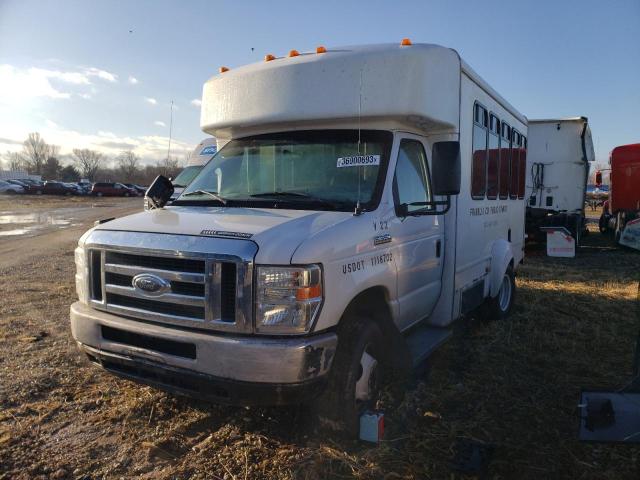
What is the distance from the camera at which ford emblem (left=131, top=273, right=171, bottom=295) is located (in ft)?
10.9

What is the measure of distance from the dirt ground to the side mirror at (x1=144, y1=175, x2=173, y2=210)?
5.34 feet

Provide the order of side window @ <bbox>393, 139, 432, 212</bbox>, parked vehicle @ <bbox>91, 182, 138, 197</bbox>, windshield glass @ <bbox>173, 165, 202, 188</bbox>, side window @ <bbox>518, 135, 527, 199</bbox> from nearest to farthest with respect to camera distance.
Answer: side window @ <bbox>393, 139, 432, 212</bbox> → side window @ <bbox>518, 135, 527, 199</bbox> → windshield glass @ <bbox>173, 165, 202, 188</bbox> → parked vehicle @ <bbox>91, 182, 138, 197</bbox>

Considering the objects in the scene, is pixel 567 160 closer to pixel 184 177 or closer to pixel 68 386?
pixel 184 177

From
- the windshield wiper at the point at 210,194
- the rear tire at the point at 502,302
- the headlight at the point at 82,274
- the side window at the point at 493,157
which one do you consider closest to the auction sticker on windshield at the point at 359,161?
the windshield wiper at the point at 210,194

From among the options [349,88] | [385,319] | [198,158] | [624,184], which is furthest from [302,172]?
[624,184]

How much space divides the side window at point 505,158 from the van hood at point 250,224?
3991 millimetres

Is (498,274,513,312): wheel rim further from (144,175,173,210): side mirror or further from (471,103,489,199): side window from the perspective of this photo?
(144,175,173,210): side mirror

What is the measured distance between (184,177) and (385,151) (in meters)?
9.32

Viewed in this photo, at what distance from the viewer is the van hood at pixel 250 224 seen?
3.09 metres

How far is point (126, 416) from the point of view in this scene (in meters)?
4.01

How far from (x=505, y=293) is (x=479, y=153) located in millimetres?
2573

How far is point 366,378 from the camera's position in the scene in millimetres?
3768

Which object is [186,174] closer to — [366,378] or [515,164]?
[515,164]

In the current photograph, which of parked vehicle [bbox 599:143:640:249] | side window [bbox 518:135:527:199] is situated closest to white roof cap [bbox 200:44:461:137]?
side window [bbox 518:135:527:199]
